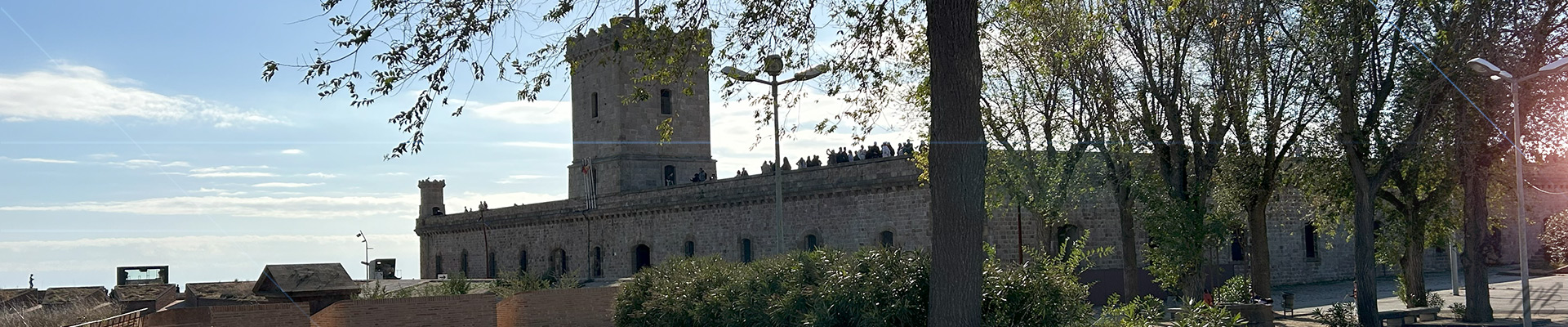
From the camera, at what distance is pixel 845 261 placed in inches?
474

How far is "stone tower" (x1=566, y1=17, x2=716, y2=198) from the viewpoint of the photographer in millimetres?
46656

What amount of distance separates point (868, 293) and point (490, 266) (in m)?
46.5

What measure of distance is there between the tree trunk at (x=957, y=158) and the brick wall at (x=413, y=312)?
821cm

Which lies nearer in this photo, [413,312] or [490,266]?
[413,312]

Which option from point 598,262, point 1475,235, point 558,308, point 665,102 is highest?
point 665,102

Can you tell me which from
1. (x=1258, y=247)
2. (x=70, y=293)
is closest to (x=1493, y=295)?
(x=1258, y=247)

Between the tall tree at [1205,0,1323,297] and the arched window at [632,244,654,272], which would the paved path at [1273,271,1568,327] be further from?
the arched window at [632,244,654,272]

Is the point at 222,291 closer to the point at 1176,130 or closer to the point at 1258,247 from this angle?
the point at 1176,130

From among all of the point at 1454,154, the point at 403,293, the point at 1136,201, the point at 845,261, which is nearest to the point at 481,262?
the point at 1136,201

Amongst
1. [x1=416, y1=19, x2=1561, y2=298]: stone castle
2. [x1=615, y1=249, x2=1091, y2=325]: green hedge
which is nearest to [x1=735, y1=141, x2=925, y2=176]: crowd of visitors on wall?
[x1=416, y1=19, x2=1561, y2=298]: stone castle

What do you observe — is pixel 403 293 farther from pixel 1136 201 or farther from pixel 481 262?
pixel 481 262

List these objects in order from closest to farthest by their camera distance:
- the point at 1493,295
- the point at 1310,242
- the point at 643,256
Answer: the point at 1493,295, the point at 1310,242, the point at 643,256

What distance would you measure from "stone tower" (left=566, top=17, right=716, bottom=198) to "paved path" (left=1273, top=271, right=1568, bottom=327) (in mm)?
20817

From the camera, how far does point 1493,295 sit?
100ft
